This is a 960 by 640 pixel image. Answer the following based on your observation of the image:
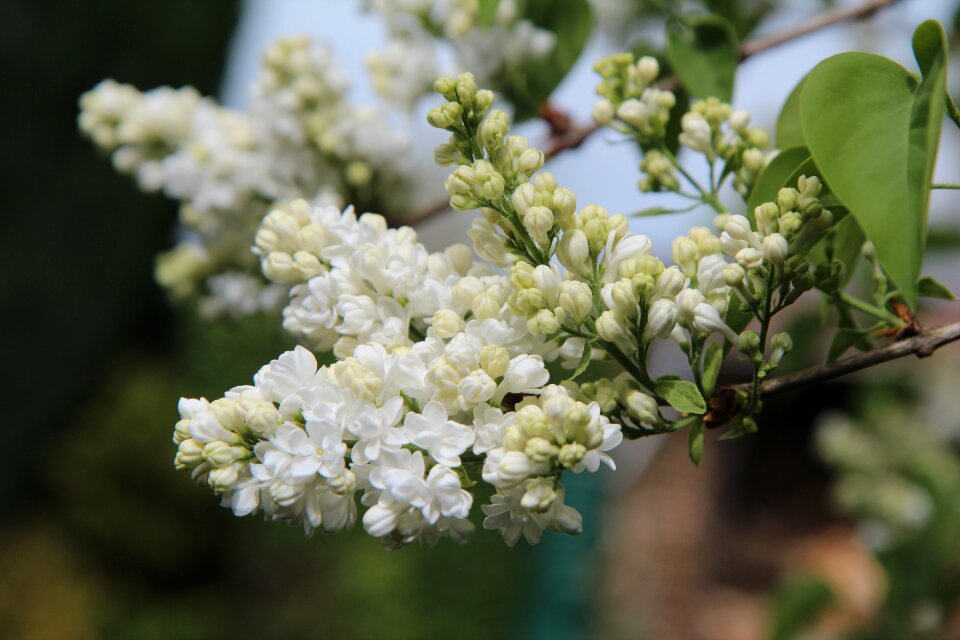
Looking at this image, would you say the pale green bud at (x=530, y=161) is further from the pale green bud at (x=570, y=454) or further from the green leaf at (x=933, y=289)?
the green leaf at (x=933, y=289)

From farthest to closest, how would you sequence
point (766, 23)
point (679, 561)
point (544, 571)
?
1. point (679, 561)
2. point (544, 571)
3. point (766, 23)

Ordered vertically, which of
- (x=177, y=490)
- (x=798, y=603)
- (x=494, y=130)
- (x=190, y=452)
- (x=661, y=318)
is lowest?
(x=177, y=490)

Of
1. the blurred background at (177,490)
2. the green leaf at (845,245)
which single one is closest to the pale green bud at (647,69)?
the green leaf at (845,245)

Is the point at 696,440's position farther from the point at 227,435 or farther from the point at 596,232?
the point at 227,435

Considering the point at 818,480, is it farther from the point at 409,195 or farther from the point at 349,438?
the point at 349,438

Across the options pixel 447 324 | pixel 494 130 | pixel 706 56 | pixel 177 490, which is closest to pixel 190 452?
pixel 447 324

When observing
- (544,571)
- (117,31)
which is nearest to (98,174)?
(117,31)
